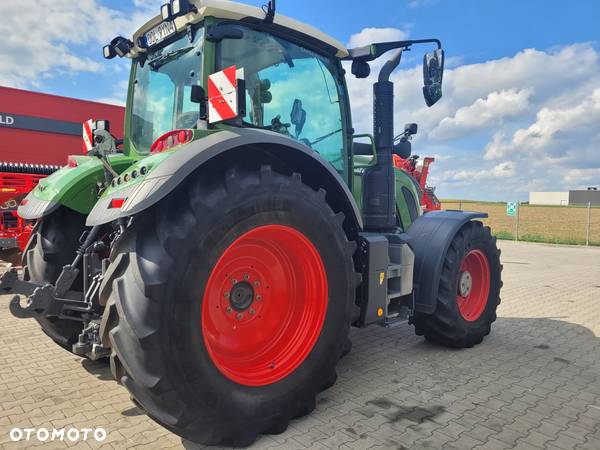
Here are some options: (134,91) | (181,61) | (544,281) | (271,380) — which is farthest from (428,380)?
(544,281)

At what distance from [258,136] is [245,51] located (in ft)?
3.00

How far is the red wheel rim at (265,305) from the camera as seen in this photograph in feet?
9.07

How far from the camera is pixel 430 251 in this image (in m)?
4.26

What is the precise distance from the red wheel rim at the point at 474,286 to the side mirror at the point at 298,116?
7.47ft

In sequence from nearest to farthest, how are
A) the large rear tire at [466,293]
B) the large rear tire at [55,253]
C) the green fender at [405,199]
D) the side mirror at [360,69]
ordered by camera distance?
the large rear tire at [55,253], the side mirror at [360,69], the large rear tire at [466,293], the green fender at [405,199]

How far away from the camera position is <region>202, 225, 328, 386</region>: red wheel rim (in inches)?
109

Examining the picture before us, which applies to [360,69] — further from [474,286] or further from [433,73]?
[474,286]

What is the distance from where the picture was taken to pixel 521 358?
4.28 meters

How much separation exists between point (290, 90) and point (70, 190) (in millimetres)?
1886

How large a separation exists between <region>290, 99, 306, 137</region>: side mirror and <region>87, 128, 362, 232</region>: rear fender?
60cm

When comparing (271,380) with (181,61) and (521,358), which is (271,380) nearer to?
(181,61)

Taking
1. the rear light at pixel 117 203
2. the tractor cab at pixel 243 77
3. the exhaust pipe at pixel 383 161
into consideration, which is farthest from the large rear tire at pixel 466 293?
the rear light at pixel 117 203

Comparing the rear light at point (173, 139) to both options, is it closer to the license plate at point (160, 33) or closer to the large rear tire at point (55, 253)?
the license plate at point (160, 33)

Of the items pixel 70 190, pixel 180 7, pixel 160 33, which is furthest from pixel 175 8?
pixel 70 190
